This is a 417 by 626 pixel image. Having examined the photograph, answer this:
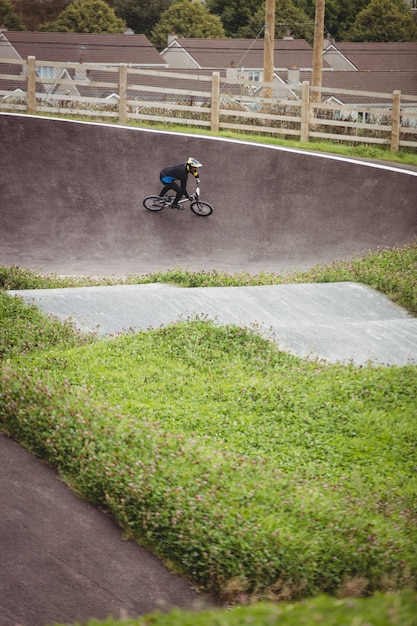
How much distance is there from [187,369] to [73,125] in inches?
549

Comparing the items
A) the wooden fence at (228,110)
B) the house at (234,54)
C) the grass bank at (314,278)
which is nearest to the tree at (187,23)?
the house at (234,54)

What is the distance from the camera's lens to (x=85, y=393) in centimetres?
895

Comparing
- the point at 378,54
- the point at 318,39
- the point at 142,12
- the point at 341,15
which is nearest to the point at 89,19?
the point at 142,12

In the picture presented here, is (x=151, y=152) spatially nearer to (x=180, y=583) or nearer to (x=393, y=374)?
(x=393, y=374)

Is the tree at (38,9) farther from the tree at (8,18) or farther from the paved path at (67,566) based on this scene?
the paved path at (67,566)

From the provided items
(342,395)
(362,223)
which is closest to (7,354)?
(342,395)

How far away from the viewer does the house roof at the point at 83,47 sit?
181 feet

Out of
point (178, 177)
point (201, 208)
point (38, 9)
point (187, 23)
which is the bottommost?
point (201, 208)

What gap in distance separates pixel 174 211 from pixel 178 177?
1046 mm

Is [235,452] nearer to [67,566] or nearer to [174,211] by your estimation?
[67,566]

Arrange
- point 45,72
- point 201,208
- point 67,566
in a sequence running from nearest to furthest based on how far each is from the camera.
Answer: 1. point 67,566
2. point 201,208
3. point 45,72

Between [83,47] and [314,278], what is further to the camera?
[83,47]

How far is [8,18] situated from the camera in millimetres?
71500

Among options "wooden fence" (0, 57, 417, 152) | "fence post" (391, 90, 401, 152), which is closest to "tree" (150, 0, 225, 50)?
"wooden fence" (0, 57, 417, 152)
